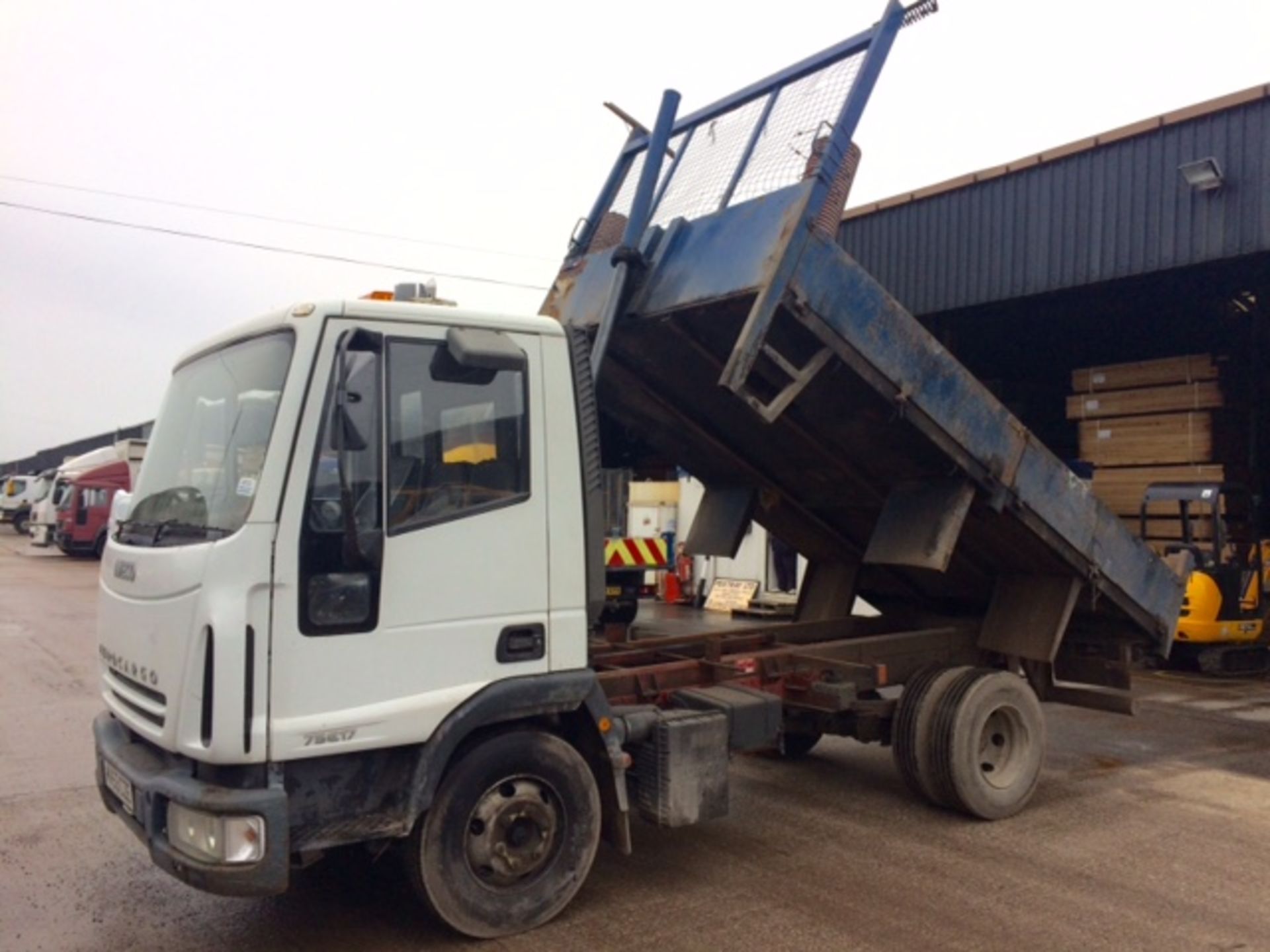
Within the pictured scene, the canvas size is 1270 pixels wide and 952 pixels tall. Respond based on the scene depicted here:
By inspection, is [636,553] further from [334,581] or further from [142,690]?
[334,581]

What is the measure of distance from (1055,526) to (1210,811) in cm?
208

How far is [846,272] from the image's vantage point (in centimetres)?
525

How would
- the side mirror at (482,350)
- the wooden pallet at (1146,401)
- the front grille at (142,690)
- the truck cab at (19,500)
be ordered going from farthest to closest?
the truck cab at (19,500)
the wooden pallet at (1146,401)
the side mirror at (482,350)
the front grille at (142,690)

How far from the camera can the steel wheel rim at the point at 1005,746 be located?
6352 mm

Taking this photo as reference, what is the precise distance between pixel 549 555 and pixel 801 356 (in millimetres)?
1792

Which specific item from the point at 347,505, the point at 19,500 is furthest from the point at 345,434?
the point at 19,500

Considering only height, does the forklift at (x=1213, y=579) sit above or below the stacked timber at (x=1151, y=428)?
→ below

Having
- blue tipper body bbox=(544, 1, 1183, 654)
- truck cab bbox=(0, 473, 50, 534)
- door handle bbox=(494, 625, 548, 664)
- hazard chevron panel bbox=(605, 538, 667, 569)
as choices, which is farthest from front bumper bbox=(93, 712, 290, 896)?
truck cab bbox=(0, 473, 50, 534)

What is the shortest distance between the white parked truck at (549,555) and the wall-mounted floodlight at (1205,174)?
639 cm

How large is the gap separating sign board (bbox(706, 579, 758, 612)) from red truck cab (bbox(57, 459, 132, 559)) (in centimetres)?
1890

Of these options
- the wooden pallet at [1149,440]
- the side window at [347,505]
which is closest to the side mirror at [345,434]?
the side window at [347,505]

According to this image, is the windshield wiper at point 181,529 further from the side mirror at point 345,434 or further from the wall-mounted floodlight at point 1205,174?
the wall-mounted floodlight at point 1205,174

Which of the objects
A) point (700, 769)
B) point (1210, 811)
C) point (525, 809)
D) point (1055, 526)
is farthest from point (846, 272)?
point (1210, 811)

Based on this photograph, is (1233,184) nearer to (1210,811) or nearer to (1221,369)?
(1221,369)
